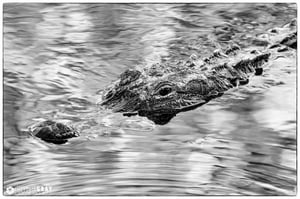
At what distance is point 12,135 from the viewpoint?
4.54 m

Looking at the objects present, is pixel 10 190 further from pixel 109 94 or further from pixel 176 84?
pixel 176 84

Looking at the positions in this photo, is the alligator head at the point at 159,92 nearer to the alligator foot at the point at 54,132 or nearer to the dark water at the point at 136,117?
the dark water at the point at 136,117

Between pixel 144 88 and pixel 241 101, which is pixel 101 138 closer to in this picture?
pixel 144 88

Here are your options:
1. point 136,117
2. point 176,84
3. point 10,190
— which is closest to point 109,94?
point 136,117

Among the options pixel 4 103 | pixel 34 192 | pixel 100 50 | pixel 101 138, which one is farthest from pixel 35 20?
pixel 34 192

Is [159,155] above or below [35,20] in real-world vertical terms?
below

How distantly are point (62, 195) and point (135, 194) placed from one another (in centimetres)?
38

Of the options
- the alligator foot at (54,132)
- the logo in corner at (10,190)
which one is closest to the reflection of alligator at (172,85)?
the alligator foot at (54,132)

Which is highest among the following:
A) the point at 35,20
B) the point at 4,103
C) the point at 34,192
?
the point at 35,20

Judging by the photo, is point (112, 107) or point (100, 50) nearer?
point (112, 107)

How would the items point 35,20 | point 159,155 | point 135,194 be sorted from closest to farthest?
point 135,194 < point 159,155 < point 35,20

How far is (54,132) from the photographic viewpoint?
4402 mm

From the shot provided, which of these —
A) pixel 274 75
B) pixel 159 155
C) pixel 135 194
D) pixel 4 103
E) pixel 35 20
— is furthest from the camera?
pixel 35 20

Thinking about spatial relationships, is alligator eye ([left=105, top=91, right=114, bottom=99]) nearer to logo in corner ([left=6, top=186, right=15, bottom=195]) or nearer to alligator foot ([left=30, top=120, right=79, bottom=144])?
alligator foot ([left=30, top=120, right=79, bottom=144])
